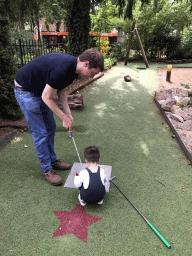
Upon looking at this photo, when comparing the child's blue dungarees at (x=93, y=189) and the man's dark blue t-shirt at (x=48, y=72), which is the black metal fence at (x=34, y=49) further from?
the child's blue dungarees at (x=93, y=189)

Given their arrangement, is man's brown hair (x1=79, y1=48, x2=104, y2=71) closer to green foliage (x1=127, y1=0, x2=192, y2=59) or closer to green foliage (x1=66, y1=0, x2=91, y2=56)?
green foliage (x1=66, y1=0, x2=91, y2=56)

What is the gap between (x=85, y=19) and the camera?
8.31 m

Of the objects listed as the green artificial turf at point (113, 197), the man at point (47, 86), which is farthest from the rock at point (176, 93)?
the man at point (47, 86)

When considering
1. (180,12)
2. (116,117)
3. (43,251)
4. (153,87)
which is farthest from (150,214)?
(180,12)

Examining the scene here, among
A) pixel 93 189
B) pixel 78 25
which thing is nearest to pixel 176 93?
pixel 78 25

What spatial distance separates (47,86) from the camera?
1996 millimetres

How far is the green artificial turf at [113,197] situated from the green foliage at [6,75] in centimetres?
74

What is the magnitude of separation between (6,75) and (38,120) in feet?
7.38

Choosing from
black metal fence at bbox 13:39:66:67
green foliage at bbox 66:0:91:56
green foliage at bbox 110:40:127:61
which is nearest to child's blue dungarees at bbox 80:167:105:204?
black metal fence at bbox 13:39:66:67

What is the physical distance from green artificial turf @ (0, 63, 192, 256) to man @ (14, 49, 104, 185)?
43 cm

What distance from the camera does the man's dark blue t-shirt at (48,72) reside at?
76.8 inches

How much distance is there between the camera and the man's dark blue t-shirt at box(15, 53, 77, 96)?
1.95m

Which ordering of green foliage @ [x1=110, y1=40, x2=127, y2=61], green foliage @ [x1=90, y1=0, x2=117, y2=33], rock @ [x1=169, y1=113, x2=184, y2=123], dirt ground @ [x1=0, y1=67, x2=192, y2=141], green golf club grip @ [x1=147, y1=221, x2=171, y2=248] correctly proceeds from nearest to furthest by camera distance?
green golf club grip @ [x1=147, y1=221, x2=171, y2=248], dirt ground @ [x1=0, y1=67, x2=192, y2=141], rock @ [x1=169, y1=113, x2=184, y2=123], green foliage @ [x1=90, y1=0, x2=117, y2=33], green foliage @ [x1=110, y1=40, x2=127, y2=61]

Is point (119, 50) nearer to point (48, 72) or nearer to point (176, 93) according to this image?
point (176, 93)
